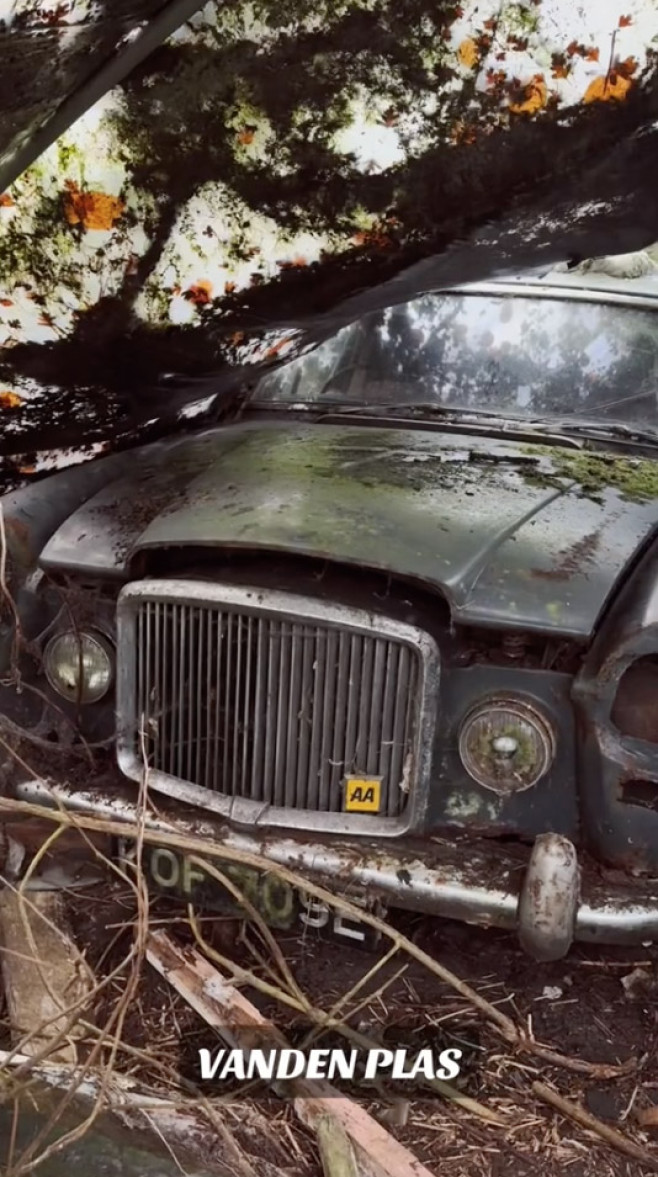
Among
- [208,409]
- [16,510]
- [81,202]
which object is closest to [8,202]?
[81,202]

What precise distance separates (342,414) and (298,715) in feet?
4.69

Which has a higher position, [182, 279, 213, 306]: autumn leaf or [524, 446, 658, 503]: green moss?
[182, 279, 213, 306]: autumn leaf

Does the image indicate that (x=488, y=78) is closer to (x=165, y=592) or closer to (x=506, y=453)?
(x=506, y=453)

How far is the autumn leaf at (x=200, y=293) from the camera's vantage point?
3.06 m

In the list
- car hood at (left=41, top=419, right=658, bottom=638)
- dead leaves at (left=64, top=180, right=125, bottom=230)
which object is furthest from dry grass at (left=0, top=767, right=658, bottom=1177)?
dead leaves at (left=64, top=180, right=125, bottom=230)

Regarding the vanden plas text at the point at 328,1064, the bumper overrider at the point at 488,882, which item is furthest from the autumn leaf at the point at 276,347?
the vanden plas text at the point at 328,1064

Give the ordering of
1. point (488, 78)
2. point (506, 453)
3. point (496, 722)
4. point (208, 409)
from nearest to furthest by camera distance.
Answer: point (496, 722) → point (488, 78) → point (506, 453) → point (208, 409)

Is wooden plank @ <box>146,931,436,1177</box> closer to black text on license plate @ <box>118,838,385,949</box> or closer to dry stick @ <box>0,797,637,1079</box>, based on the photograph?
black text on license plate @ <box>118,838,385,949</box>

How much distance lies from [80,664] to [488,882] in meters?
1.24

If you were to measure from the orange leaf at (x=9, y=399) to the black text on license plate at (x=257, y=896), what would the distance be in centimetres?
150

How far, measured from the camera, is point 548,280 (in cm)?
390

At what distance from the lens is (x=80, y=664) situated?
281cm

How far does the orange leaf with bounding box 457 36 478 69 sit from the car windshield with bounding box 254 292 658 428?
117 cm

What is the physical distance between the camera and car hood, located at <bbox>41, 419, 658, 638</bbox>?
2420mm
